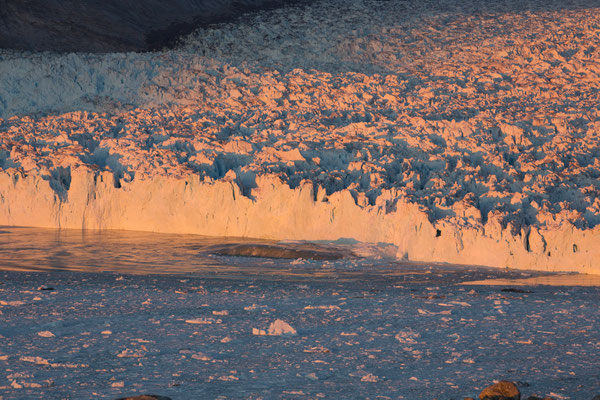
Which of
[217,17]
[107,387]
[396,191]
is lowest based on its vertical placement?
[107,387]

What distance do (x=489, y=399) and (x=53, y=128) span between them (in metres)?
11.0

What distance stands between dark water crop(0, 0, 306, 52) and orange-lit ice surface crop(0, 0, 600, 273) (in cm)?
102

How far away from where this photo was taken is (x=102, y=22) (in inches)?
707

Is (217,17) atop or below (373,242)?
atop

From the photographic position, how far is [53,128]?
1316 centimetres

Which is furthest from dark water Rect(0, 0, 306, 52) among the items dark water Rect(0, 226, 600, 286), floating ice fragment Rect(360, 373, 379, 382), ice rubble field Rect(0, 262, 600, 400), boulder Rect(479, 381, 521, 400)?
boulder Rect(479, 381, 521, 400)

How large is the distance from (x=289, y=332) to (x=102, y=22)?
14.6m

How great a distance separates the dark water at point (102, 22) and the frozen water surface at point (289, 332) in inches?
372

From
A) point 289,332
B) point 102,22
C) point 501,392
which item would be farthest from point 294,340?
point 102,22

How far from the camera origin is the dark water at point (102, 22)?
16.5m

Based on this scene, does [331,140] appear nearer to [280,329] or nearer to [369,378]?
[280,329]

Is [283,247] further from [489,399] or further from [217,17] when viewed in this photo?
[217,17]

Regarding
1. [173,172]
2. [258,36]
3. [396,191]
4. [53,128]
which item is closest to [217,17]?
[258,36]

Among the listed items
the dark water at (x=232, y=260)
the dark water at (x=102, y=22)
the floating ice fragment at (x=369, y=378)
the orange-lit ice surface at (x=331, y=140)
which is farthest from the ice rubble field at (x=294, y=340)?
the dark water at (x=102, y=22)
